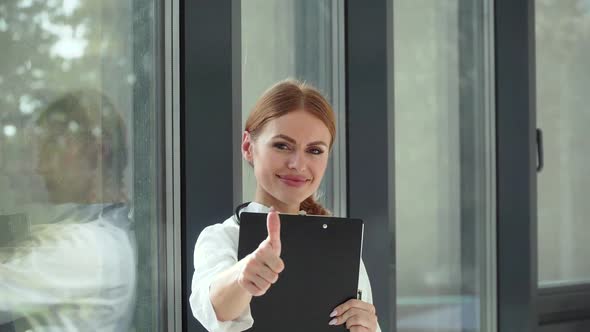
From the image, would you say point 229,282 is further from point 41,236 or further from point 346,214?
point 346,214

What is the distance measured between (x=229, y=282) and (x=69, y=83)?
3.03 ft

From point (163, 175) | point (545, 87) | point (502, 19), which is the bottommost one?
point (163, 175)

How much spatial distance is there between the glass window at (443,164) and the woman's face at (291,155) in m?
1.45

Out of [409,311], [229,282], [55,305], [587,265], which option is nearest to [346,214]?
[409,311]

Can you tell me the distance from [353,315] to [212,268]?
265mm

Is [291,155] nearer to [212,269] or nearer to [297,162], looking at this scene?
[297,162]

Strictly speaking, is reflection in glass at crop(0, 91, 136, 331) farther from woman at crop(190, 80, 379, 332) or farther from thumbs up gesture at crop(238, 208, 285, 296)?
thumbs up gesture at crop(238, 208, 285, 296)

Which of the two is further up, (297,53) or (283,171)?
(297,53)

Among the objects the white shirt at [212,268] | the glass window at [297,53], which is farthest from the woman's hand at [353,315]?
the glass window at [297,53]

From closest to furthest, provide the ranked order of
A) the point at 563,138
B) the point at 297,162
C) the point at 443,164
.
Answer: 1. the point at 297,162
2. the point at 443,164
3. the point at 563,138

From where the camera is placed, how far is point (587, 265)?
3650 mm

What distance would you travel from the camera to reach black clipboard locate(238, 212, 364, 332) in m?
1.28

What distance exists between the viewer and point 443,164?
3.18 m

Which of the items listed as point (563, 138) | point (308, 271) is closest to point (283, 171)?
point (308, 271)
